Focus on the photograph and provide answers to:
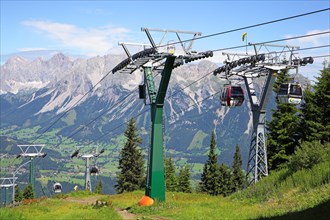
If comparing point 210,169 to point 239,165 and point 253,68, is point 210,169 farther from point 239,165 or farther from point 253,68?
point 253,68

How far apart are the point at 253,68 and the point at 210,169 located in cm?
4498

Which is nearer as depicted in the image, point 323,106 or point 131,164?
point 323,106

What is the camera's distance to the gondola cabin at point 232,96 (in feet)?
112

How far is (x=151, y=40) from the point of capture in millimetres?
29391

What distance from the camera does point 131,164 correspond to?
70500mm

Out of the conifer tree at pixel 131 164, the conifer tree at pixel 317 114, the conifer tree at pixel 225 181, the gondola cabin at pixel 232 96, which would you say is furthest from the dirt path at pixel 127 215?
the conifer tree at pixel 225 181

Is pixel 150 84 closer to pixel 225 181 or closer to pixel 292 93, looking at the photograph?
pixel 292 93

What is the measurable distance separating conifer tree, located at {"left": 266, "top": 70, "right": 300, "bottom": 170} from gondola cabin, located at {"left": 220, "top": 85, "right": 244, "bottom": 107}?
15393mm

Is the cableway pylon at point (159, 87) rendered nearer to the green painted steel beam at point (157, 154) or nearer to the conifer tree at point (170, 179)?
the green painted steel beam at point (157, 154)

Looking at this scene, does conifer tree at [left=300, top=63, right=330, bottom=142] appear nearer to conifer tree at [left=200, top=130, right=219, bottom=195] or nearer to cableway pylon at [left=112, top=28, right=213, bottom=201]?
cableway pylon at [left=112, top=28, right=213, bottom=201]

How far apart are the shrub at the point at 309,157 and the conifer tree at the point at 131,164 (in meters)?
42.5

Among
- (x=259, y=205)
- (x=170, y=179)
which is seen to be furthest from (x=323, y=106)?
(x=170, y=179)

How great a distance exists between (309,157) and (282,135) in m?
21.9

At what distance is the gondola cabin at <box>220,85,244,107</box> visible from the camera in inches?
1345
